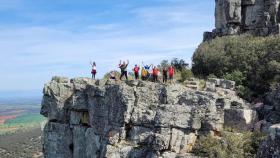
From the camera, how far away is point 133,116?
92.8ft

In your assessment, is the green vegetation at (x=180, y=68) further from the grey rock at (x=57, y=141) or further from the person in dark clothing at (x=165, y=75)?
the grey rock at (x=57, y=141)

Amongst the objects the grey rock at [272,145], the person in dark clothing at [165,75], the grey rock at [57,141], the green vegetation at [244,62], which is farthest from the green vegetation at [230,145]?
the grey rock at [272,145]

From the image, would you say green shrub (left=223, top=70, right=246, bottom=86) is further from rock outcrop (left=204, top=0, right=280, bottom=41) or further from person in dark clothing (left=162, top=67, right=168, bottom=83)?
rock outcrop (left=204, top=0, right=280, bottom=41)

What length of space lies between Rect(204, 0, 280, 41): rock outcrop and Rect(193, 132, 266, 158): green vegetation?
15206 millimetres

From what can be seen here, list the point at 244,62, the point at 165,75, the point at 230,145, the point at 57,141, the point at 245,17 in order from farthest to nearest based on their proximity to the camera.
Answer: the point at 245,17 → the point at 57,141 → the point at 244,62 → the point at 165,75 → the point at 230,145

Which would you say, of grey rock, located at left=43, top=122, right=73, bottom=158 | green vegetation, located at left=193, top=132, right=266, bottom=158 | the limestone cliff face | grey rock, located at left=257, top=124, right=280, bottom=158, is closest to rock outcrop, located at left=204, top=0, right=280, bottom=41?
the limestone cliff face

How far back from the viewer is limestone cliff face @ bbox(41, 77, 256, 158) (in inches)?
1025

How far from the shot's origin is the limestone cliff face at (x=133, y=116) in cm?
2605

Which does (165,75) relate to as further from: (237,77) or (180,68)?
(180,68)

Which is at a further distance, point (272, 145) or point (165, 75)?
point (165, 75)

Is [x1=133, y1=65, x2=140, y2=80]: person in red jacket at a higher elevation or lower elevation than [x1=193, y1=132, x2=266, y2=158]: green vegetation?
higher

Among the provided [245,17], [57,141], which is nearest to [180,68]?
[245,17]

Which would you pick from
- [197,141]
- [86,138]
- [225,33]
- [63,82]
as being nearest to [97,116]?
[86,138]

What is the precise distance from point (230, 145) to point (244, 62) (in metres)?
11.2
